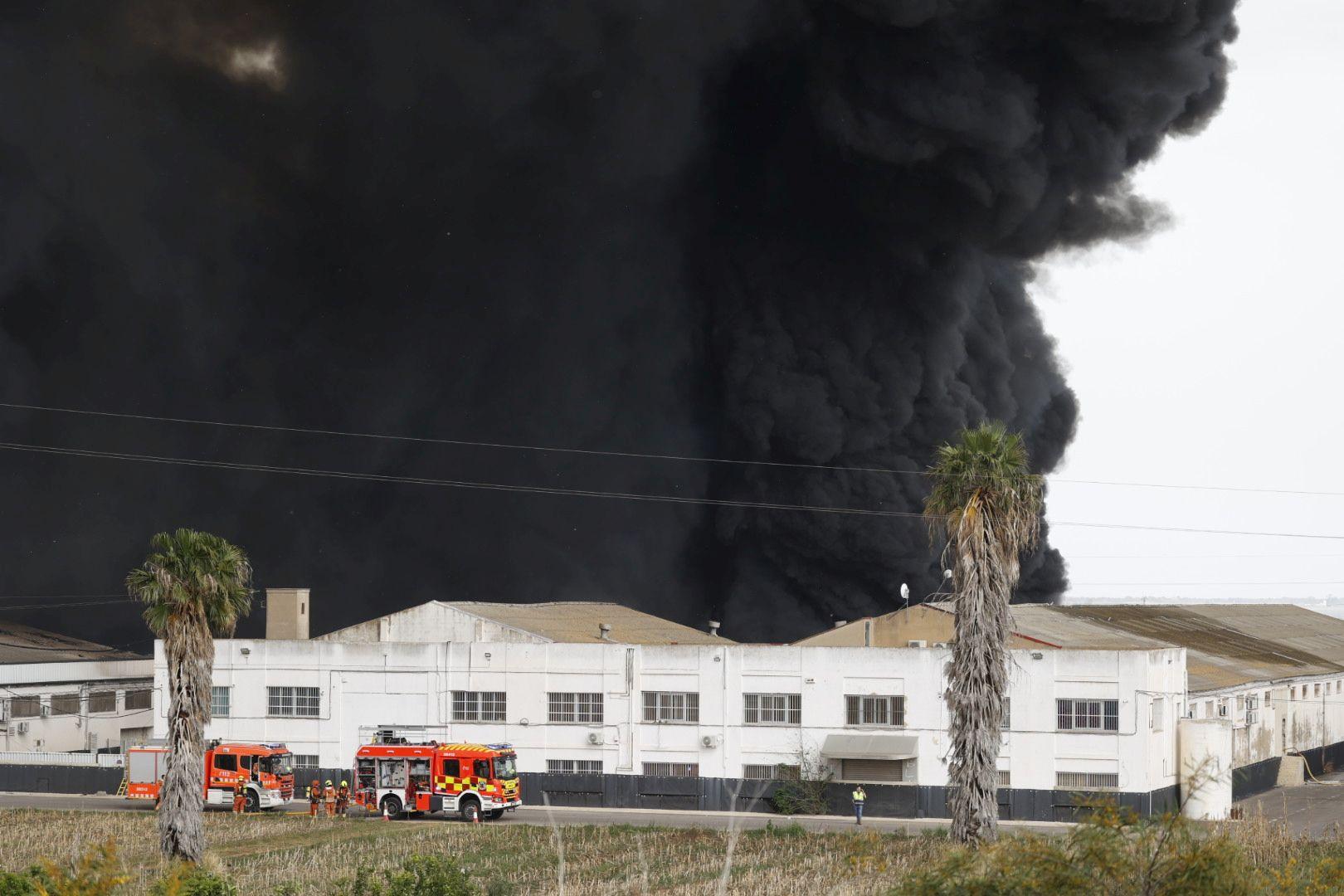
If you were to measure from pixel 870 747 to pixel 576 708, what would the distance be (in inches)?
425

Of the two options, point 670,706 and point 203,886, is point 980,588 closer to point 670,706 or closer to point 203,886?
point 203,886

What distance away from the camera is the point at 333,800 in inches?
2149

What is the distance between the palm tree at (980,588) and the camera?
127 feet

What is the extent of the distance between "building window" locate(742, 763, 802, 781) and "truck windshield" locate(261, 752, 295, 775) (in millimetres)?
15831

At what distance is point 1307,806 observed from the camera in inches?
2248

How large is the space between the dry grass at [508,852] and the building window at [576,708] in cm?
847

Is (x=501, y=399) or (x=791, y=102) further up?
(x=791, y=102)

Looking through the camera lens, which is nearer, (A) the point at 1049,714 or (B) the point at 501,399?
(A) the point at 1049,714

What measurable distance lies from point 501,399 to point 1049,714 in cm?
6967

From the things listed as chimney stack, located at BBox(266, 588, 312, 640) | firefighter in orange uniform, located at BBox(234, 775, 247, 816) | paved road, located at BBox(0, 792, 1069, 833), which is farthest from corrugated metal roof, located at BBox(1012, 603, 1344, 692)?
firefighter in orange uniform, located at BBox(234, 775, 247, 816)

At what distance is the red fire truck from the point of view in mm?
55062

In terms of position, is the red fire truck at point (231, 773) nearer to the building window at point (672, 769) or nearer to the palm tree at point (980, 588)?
the building window at point (672, 769)

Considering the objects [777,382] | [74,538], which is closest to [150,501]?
[74,538]

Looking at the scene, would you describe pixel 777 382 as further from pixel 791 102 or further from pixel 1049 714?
pixel 1049 714
